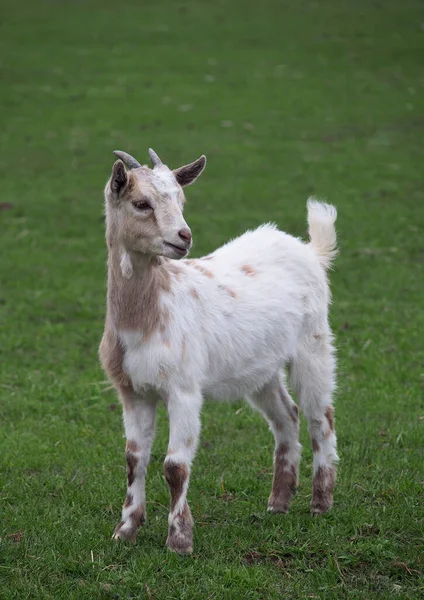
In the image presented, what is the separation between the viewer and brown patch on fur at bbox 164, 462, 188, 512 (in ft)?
17.7

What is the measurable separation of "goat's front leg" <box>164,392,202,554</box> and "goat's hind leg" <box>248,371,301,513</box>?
894 millimetres

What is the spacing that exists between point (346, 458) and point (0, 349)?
11.9 ft

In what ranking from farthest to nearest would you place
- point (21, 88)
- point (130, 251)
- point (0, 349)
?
point (21, 88), point (0, 349), point (130, 251)

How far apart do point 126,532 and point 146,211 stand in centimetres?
171

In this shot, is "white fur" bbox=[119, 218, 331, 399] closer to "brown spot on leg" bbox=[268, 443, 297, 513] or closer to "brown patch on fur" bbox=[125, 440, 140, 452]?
"brown patch on fur" bbox=[125, 440, 140, 452]

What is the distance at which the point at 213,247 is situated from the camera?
1187 cm

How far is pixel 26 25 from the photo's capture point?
24250 millimetres

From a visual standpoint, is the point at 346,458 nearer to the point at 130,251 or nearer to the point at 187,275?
the point at 187,275

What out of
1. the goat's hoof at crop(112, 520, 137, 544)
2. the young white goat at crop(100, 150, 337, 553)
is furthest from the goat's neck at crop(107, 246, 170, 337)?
the goat's hoof at crop(112, 520, 137, 544)

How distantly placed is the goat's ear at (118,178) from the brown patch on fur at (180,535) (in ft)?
5.52

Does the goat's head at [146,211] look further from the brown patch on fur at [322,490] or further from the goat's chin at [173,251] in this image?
the brown patch on fur at [322,490]

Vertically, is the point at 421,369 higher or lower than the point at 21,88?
higher

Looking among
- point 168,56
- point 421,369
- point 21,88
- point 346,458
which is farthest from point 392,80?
point 346,458

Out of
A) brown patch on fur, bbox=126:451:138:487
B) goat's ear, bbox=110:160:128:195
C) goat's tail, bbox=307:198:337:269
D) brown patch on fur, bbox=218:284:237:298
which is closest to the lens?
goat's ear, bbox=110:160:128:195
